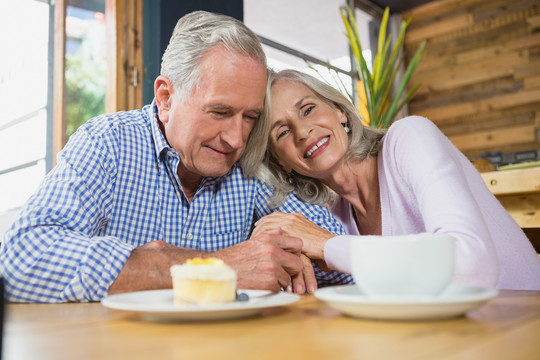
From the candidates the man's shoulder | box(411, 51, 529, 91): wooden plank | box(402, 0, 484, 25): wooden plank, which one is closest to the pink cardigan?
the man's shoulder

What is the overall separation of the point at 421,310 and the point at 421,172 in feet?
2.56

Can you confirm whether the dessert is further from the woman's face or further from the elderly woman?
the woman's face

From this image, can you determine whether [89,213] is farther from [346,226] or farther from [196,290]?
[346,226]

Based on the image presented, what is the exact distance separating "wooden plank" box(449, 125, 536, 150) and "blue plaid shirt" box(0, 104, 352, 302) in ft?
13.0

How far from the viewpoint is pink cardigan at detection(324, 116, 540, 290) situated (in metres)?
0.90

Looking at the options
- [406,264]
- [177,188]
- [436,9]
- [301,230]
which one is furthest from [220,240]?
[436,9]

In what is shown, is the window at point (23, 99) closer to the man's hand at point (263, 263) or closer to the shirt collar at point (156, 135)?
the shirt collar at point (156, 135)

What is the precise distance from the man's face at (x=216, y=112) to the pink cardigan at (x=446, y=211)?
1.48 feet

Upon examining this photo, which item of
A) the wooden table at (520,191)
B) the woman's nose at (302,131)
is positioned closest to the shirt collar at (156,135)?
the woman's nose at (302,131)

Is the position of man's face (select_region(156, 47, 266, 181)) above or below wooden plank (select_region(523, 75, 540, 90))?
below

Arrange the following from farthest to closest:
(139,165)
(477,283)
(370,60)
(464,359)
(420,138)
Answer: (370,60), (139,165), (420,138), (477,283), (464,359)

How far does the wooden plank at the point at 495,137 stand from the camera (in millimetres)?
4782

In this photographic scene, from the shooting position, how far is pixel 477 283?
87 cm

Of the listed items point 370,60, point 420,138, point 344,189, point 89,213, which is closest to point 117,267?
point 89,213
